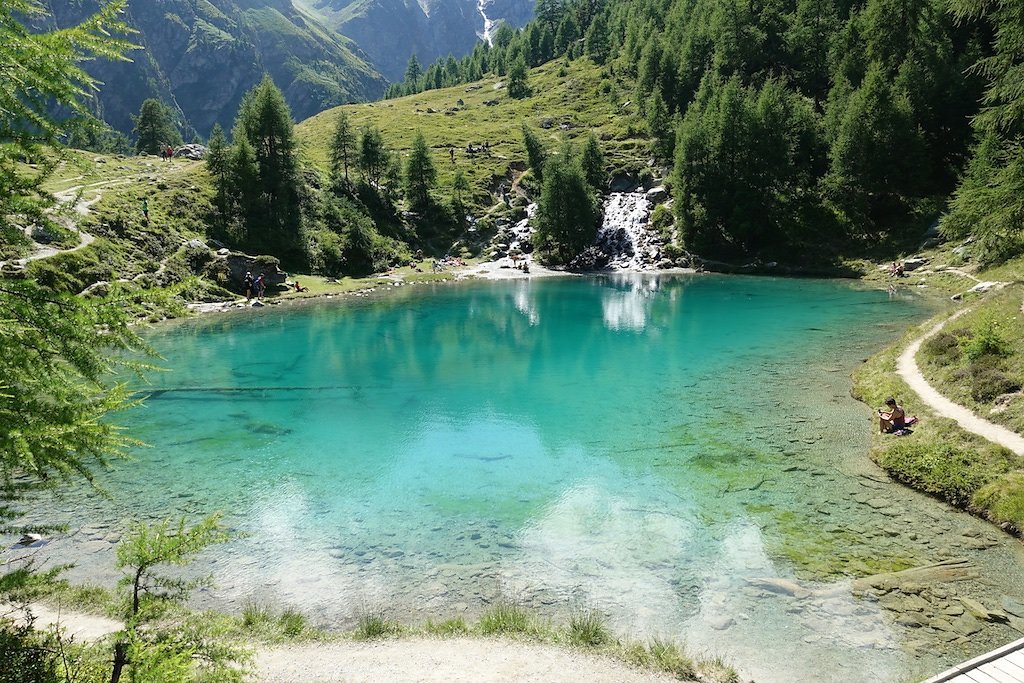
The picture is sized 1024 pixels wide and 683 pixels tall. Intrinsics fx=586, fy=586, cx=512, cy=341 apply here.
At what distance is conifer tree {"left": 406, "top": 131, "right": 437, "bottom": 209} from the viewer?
99.3 meters

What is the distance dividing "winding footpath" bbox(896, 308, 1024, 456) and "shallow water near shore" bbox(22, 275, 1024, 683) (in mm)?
1219

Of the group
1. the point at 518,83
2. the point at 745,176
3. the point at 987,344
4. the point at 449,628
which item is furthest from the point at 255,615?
the point at 518,83

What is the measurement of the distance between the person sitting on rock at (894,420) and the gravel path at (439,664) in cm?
1589

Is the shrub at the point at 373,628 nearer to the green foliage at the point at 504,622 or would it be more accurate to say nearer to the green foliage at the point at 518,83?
the green foliage at the point at 504,622

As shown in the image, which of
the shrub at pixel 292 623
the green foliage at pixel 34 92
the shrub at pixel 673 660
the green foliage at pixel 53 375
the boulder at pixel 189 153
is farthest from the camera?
the boulder at pixel 189 153

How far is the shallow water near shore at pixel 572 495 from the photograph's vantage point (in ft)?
42.9

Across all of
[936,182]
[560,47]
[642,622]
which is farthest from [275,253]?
[560,47]

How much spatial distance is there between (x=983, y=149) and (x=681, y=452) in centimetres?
5760

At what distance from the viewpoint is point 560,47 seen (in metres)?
193

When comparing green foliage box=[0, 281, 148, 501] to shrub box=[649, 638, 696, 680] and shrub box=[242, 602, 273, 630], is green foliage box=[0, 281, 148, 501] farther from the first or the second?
shrub box=[649, 638, 696, 680]

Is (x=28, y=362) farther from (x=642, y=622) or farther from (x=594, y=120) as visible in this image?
(x=594, y=120)

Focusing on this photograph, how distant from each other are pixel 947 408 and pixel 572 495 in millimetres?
14749

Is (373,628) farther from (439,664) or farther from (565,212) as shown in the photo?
(565,212)

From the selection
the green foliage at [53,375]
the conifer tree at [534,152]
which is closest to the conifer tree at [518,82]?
the conifer tree at [534,152]
